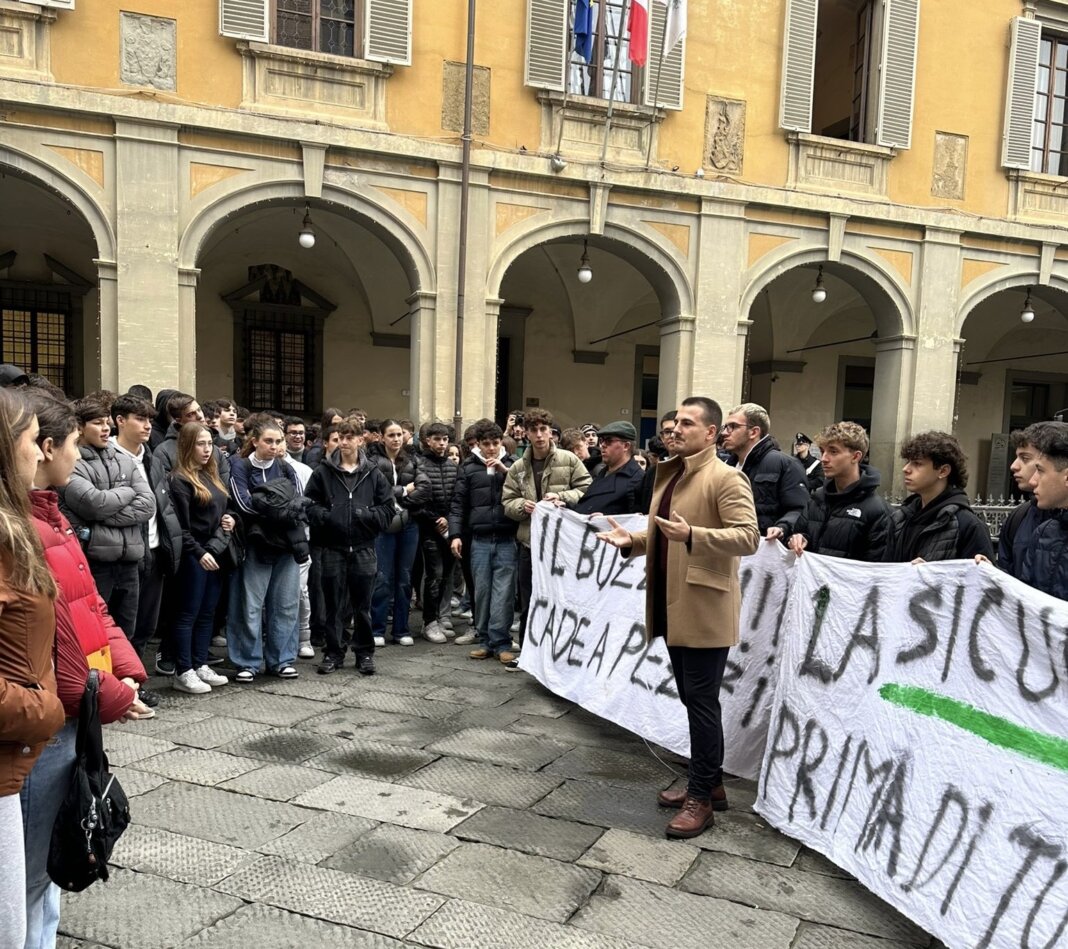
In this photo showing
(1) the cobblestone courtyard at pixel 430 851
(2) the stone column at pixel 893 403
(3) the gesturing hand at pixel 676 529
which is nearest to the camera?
(1) the cobblestone courtyard at pixel 430 851

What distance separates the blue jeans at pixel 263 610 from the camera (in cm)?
564

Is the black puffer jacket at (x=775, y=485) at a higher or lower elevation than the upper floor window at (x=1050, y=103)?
lower

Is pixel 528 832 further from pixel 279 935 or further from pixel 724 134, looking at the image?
pixel 724 134

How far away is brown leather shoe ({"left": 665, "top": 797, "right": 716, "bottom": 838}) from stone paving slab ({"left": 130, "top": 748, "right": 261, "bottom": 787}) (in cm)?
211

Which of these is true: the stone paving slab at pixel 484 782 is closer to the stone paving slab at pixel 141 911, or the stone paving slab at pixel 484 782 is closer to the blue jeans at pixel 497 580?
the stone paving slab at pixel 141 911

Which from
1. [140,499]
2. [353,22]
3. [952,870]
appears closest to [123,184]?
[353,22]

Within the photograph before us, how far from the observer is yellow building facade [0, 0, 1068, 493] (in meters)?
10.5

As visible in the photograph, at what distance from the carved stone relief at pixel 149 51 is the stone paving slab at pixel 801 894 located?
1113cm

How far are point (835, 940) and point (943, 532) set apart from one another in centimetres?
183

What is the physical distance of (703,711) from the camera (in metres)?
3.55

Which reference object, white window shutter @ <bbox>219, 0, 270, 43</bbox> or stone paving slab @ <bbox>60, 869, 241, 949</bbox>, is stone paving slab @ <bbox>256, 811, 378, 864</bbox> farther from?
white window shutter @ <bbox>219, 0, 270, 43</bbox>

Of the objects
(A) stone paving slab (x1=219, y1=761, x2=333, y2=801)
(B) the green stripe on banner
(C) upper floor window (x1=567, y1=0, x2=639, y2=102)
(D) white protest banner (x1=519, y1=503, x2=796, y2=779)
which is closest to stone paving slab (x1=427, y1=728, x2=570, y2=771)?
(D) white protest banner (x1=519, y1=503, x2=796, y2=779)

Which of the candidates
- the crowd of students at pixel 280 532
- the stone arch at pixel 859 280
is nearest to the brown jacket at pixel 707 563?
the crowd of students at pixel 280 532

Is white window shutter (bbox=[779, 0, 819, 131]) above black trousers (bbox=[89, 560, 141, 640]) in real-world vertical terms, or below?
above
